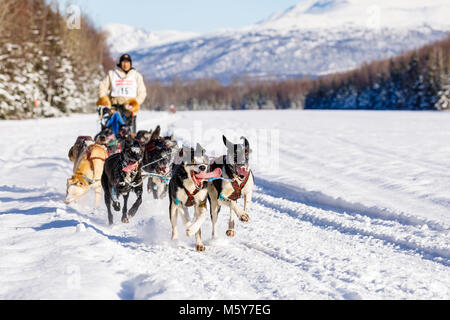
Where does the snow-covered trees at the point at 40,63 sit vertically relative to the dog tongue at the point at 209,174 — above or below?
above

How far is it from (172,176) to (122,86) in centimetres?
380

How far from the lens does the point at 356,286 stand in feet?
12.1

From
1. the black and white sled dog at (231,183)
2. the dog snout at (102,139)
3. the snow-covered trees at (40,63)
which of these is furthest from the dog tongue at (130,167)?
the snow-covered trees at (40,63)

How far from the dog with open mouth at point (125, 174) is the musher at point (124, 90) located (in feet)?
7.75

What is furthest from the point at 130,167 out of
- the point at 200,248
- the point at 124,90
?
the point at 124,90

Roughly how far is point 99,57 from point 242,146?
5940cm

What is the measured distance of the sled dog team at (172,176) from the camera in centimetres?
477

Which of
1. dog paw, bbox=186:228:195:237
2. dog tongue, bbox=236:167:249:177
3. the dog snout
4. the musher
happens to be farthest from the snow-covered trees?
dog paw, bbox=186:228:195:237

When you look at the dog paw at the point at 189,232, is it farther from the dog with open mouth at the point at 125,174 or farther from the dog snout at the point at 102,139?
the dog snout at the point at 102,139

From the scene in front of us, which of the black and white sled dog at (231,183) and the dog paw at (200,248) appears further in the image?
the black and white sled dog at (231,183)

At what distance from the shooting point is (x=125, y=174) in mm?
5801
